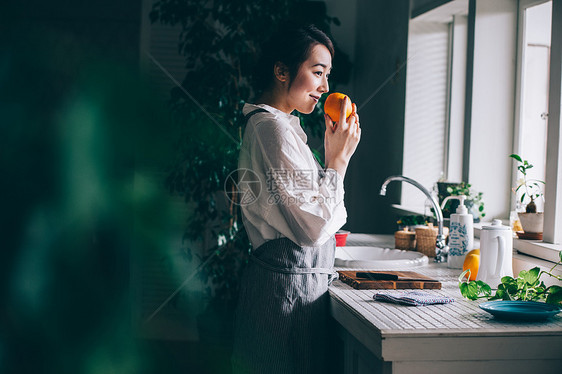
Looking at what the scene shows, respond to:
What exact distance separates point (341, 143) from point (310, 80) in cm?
18

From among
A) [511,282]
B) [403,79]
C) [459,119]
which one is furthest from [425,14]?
[511,282]

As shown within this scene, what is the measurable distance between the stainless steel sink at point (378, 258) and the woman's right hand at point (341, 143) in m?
0.44

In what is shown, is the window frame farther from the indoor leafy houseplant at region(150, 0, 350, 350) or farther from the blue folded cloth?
the indoor leafy houseplant at region(150, 0, 350, 350)

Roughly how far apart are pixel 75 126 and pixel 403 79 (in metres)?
2.10

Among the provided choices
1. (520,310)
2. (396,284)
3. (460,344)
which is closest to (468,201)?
(396,284)

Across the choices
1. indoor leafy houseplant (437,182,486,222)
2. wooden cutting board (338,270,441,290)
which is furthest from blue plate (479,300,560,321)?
indoor leafy houseplant (437,182,486,222)

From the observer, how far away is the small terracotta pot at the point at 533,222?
1721mm

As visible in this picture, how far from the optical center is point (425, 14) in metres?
2.83

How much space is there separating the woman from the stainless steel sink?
0.29 meters

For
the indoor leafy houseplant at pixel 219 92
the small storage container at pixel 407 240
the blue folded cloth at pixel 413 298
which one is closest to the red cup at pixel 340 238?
the small storage container at pixel 407 240

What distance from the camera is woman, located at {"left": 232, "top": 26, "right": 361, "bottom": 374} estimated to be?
129 centimetres

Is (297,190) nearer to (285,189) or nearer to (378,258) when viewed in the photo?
(285,189)

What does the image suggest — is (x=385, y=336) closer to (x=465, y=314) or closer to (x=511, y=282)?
(x=465, y=314)

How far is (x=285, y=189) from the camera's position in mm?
1260
